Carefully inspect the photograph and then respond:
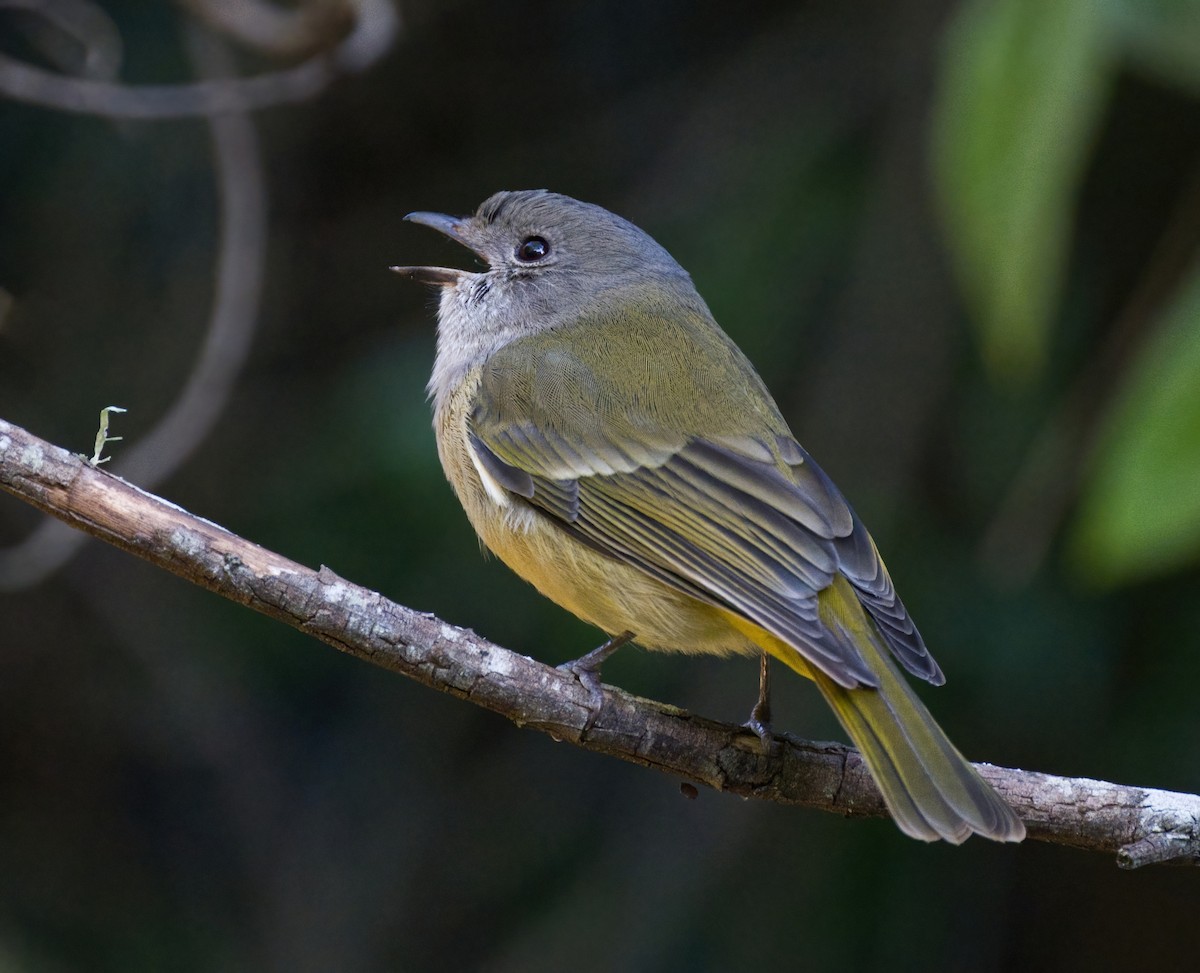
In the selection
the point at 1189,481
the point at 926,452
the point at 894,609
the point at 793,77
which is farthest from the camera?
the point at 793,77

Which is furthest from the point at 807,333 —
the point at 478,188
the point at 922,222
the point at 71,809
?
the point at 71,809

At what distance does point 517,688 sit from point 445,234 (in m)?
1.90

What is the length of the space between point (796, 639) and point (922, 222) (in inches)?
107

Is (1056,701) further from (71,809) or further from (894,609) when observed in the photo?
(71,809)

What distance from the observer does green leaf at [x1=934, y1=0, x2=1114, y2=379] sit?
2.69m

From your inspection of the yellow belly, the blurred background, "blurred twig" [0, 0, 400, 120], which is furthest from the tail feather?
"blurred twig" [0, 0, 400, 120]

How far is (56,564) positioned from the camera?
4430 mm

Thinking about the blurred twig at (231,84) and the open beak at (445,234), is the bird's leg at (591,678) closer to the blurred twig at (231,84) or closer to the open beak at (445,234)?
the open beak at (445,234)

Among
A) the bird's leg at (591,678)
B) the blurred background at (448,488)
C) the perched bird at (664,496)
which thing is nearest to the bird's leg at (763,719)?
the perched bird at (664,496)

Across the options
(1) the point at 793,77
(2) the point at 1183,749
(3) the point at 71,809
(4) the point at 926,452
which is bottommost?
(3) the point at 71,809

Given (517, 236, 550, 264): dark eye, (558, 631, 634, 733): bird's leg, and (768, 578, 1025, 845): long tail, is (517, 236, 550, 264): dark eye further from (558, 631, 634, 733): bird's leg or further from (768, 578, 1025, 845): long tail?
(768, 578, 1025, 845): long tail

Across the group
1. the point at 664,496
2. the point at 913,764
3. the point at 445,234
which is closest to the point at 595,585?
the point at 664,496

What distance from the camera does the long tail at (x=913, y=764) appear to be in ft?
8.32

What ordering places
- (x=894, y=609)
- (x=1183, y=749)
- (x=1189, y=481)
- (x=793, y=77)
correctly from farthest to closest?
1. (x=793, y=77)
2. (x=1183, y=749)
3. (x=894, y=609)
4. (x=1189, y=481)
